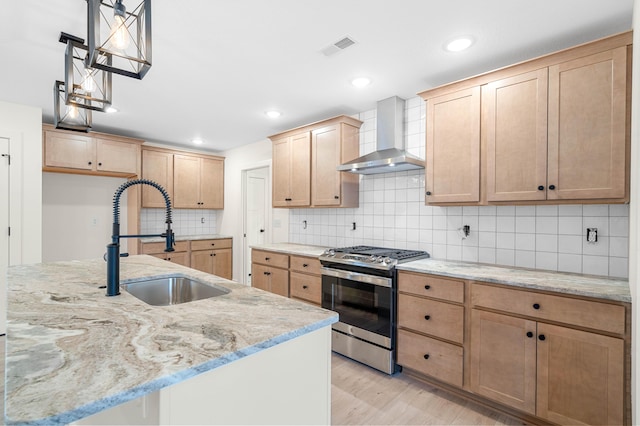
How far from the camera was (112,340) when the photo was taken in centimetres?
92

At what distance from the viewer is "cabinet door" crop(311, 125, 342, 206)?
3281mm

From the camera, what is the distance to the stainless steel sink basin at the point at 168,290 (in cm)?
174

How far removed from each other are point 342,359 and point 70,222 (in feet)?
13.3

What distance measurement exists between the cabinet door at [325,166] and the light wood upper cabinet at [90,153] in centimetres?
264

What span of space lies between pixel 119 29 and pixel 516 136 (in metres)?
2.30

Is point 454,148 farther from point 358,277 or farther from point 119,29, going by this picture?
point 119,29

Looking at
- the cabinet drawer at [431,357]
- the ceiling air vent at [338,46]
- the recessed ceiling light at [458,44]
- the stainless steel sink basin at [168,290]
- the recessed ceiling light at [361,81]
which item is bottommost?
the cabinet drawer at [431,357]

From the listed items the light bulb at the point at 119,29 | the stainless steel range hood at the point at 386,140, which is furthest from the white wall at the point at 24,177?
the stainless steel range hood at the point at 386,140

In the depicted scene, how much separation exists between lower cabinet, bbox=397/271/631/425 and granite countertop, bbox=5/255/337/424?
1382mm

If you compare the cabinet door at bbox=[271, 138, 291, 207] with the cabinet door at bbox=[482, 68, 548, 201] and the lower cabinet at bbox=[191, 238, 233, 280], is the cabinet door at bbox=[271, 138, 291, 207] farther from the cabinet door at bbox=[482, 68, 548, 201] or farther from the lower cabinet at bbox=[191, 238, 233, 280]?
the cabinet door at bbox=[482, 68, 548, 201]

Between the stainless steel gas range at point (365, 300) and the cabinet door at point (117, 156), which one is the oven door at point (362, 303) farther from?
the cabinet door at point (117, 156)

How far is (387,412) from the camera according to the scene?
6.84ft

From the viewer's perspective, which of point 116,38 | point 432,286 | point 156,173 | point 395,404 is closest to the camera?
point 116,38

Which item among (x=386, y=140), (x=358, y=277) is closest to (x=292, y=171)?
(x=386, y=140)
